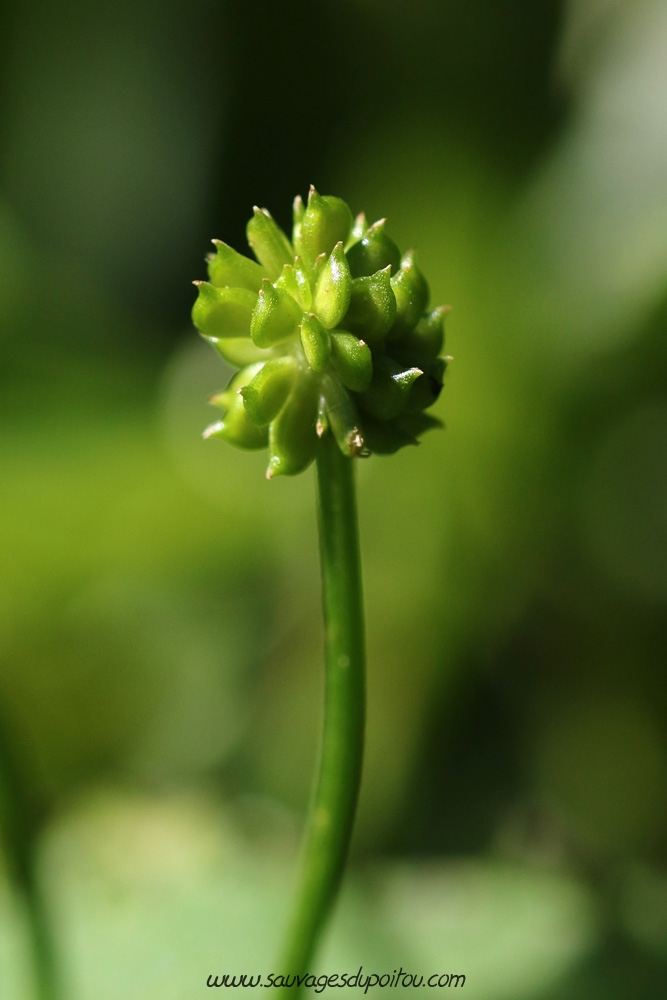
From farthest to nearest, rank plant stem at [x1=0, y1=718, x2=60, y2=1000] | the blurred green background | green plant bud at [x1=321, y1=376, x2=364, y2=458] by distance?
1. the blurred green background
2. plant stem at [x1=0, y1=718, x2=60, y2=1000]
3. green plant bud at [x1=321, y1=376, x2=364, y2=458]

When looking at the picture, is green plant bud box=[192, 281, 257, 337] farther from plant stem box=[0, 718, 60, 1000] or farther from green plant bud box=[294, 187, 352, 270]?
plant stem box=[0, 718, 60, 1000]

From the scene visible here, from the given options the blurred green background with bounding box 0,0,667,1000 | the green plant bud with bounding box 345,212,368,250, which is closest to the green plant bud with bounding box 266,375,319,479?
the green plant bud with bounding box 345,212,368,250

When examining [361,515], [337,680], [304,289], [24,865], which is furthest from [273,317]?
[361,515]

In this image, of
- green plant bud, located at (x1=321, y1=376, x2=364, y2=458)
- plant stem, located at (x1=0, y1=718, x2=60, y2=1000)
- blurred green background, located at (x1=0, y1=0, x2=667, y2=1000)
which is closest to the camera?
green plant bud, located at (x1=321, y1=376, x2=364, y2=458)

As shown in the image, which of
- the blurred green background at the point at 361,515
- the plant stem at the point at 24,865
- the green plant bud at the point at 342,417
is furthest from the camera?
the blurred green background at the point at 361,515

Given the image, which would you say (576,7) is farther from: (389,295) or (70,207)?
(389,295)

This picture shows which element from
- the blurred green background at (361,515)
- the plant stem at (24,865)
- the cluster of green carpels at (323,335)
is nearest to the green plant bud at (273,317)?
the cluster of green carpels at (323,335)

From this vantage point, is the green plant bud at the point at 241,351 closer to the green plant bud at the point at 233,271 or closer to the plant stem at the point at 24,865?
the green plant bud at the point at 233,271
